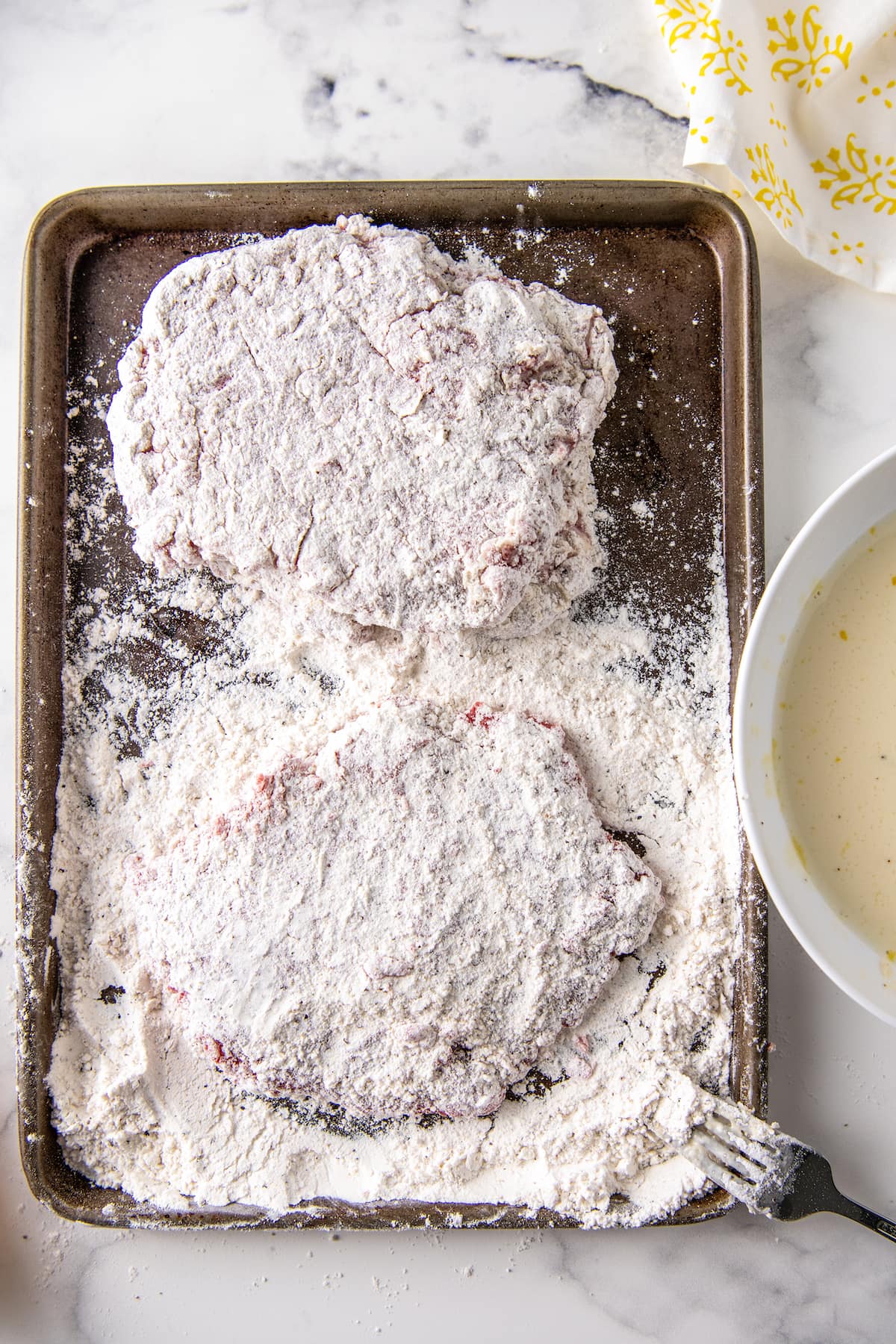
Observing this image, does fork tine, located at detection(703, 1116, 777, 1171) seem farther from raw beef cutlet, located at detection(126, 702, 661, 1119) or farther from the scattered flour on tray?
raw beef cutlet, located at detection(126, 702, 661, 1119)

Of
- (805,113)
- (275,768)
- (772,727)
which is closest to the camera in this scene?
(772,727)

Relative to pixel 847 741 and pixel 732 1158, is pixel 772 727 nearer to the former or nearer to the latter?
pixel 847 741

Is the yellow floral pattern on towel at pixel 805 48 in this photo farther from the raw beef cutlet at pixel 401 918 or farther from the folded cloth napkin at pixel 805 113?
the raw beef cutlet at pixel 401 918

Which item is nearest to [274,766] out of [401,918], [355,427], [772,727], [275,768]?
[275,768]

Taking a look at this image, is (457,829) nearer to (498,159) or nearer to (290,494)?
(290,494)

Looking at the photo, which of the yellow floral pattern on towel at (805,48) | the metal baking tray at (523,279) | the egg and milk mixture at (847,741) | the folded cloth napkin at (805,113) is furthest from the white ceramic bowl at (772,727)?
the yellow floral pattern on towel at (805,48)

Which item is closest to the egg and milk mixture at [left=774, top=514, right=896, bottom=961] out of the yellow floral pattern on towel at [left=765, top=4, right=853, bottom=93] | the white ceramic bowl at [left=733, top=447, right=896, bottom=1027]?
the white ceramic bowl at [left=733, top=447, right=896, bottom=1027]
